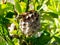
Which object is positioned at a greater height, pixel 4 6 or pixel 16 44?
pixel 4 6

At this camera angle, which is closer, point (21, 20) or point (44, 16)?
point (21, 20)

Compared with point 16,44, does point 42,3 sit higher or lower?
higher

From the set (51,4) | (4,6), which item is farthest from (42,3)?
(4,6)

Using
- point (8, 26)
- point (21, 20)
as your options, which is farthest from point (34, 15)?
point (8, 26)

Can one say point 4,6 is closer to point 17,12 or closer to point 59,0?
point 17,12

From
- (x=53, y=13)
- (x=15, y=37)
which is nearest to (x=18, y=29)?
(x=15, y=37)

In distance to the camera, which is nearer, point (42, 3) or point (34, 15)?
point (34, 15)

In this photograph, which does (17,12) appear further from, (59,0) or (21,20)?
(59,0)

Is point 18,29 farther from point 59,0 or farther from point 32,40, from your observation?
point 59,0

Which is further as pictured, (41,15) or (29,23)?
(41,15)
